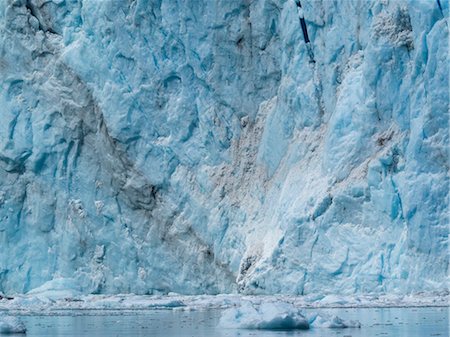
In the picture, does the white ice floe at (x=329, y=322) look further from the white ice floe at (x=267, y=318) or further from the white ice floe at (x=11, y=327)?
the white ice floe at (x=11, y=327)

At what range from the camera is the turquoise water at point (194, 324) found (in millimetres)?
12570

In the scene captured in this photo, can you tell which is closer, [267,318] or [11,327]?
[11,327]

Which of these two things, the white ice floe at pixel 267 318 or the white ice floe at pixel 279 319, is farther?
the white ice floe at pixel 267 318

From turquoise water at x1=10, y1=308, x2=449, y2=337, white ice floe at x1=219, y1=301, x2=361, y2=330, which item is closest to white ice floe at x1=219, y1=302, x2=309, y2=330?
white ice floe at x1=219, y1=301, x2=361, y2=330

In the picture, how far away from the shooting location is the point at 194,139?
24125 millimetres

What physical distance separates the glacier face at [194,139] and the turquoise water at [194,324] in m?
4.20

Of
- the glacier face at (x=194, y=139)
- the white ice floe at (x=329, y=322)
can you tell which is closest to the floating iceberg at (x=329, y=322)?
the white ice floe at (x=329, y=322)

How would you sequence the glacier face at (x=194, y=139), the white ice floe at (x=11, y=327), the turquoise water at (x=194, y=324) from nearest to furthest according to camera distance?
the turquoise water at (x=194, y=324), the white ice floe at (x=11, y=327), the glacier face at (x=194, y=139)

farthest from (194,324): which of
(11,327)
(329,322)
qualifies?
(11,327)

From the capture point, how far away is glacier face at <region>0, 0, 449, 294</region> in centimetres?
2094

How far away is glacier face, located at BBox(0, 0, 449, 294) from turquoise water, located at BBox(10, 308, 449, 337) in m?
4.20

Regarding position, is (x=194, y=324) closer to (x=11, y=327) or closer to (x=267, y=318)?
(x=267, y=318)

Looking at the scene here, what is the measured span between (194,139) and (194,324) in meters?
9.84

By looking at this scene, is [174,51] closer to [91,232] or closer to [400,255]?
[91,232]
